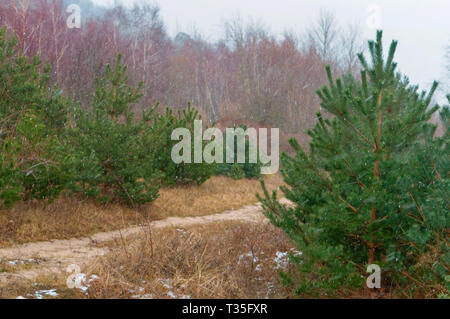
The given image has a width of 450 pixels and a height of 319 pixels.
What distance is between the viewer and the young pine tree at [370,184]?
412cm

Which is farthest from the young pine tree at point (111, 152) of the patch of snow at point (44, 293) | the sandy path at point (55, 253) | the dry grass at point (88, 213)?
the patch of snow at point (44, 293)

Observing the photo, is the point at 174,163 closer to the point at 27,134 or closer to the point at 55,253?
the point at 27,134

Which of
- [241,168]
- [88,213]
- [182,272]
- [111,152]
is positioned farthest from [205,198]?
[182,272]

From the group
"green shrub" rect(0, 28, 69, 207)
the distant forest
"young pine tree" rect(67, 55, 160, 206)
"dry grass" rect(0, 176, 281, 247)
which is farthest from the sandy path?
the distant forest

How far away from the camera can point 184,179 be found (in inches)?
534

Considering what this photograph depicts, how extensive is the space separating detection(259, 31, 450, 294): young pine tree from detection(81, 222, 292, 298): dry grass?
877 mm

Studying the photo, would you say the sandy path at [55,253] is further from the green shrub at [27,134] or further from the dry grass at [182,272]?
the green shrub at [27,134]

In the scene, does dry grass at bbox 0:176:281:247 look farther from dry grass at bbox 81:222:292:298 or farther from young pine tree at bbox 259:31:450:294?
young pine tree at bbox 259:31:450:294

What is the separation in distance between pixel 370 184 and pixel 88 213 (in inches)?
247

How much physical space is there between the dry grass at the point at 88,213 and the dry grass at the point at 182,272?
4.73 feet

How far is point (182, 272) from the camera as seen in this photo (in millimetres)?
5098
